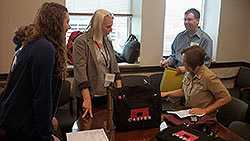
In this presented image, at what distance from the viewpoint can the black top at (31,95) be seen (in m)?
1.68

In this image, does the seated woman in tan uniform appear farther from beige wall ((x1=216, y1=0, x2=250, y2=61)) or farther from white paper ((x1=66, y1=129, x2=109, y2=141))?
beige wall ((x1=216, y1=0, x2=250, y2=61))

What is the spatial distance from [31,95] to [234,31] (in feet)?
12.8

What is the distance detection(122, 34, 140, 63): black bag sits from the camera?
422cm

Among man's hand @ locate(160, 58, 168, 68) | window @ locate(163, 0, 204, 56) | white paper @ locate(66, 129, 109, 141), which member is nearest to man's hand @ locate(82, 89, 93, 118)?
white paper @ locate(66, 129, 109, 141)

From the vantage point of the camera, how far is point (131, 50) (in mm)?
4230

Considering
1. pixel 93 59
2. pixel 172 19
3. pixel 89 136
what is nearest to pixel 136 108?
pixel 89 136

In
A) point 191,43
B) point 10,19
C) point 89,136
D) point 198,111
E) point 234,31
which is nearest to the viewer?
point 89,136

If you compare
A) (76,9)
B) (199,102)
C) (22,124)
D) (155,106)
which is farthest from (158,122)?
(76,9)

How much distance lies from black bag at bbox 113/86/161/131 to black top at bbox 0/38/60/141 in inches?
19.3

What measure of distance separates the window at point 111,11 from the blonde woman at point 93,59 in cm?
119

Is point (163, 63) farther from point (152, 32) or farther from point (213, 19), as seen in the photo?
point (213, 19)

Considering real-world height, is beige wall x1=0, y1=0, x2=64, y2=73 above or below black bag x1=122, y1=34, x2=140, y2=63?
above

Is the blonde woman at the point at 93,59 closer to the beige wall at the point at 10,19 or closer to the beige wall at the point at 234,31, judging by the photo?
the beige wall at the point at 10,19

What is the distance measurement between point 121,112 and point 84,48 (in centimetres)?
88
